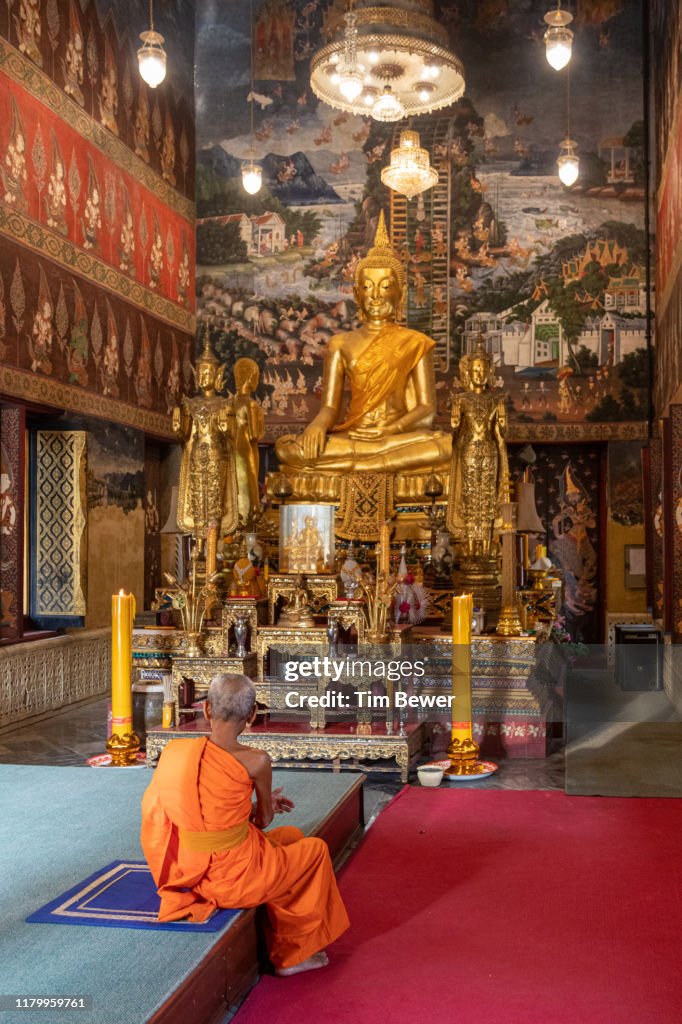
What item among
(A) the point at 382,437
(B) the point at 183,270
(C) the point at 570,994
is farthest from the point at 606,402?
(C) the point at 570,994

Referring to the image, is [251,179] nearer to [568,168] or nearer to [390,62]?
[390,62]

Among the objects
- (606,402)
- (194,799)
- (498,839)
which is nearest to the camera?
(194,799)

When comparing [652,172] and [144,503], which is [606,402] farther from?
[144,503]

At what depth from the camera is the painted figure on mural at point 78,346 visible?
9.73m

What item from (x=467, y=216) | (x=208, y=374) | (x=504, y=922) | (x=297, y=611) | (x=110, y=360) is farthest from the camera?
(x=467, y=216)

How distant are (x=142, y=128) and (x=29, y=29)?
3.00 meters

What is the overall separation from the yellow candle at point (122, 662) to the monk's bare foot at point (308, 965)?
3.06 meters

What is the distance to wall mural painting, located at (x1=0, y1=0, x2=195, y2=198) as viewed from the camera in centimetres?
930

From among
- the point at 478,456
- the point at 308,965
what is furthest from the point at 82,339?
the point at 308,965

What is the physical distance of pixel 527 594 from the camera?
→ 7879 millimetres

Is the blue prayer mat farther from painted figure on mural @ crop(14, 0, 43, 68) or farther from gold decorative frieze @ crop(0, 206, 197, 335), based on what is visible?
painted figure on mural @ crop(14, 0, 43, 68)

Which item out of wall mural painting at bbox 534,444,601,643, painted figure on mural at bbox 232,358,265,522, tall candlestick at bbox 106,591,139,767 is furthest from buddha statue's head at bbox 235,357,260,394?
wall mural painting at bbox 534,444,601,643

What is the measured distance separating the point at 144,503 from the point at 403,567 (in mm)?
5182

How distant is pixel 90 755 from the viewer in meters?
6.68
